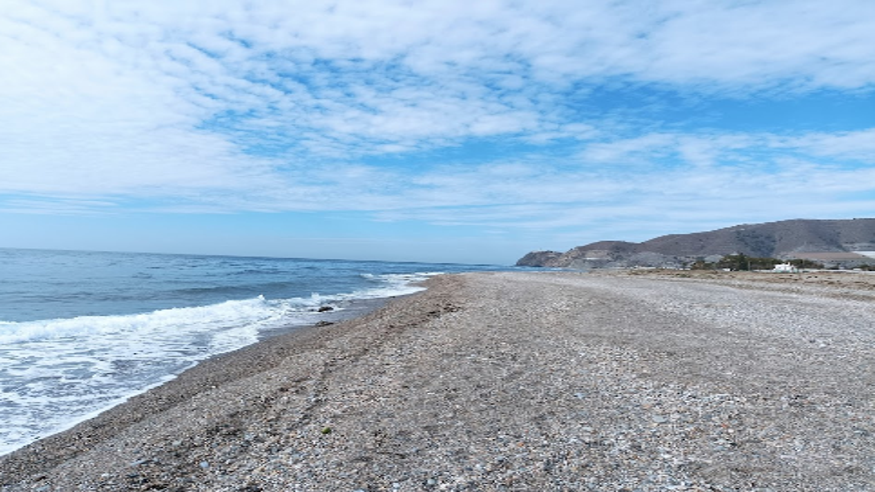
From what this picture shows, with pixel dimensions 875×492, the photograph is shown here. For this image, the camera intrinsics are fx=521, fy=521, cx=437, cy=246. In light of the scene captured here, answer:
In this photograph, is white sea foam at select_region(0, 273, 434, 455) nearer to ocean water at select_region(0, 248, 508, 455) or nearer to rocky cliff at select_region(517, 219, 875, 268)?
ocean water at select_region(0, 248, 508, 455)

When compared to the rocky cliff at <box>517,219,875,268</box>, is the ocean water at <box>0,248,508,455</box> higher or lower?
lower

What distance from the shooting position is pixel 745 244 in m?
116

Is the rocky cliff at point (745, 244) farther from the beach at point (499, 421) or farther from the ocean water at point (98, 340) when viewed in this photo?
the beach at point (499, 421)

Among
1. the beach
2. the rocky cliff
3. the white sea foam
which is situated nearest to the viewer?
the beach

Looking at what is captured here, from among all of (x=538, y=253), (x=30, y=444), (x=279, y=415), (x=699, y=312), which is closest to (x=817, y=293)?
(x=699, y=312)

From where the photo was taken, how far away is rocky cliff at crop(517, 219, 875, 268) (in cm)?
10331

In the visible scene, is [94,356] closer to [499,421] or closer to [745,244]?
[499,421]

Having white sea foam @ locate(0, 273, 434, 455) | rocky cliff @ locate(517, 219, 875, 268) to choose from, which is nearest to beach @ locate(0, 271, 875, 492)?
white sea foam @ locate(0, 273, 434, 455)

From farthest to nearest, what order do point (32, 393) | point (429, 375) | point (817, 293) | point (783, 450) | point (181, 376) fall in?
point (817, 293), point (181, 376), point (32, 393), point (429, 375), point (783, 450)

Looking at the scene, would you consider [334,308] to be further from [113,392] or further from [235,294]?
[113,392]

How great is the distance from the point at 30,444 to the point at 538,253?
181238 millimetres

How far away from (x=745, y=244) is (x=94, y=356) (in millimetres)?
129215

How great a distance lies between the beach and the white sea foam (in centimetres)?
77

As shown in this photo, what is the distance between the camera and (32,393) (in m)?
8.29
